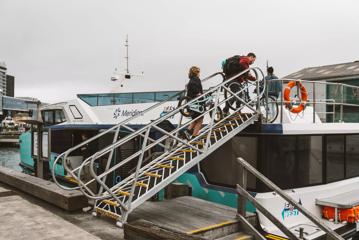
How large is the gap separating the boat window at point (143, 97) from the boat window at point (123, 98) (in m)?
0.24

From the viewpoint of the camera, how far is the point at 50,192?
641cm

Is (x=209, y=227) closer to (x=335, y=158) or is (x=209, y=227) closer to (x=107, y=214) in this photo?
(x=107, y=214)

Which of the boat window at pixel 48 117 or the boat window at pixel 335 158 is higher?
the boat window at pixel 48 117

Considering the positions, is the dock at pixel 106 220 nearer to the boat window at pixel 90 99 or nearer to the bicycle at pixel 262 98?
the bicycle at pixel 262 98

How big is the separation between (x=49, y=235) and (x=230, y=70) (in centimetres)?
467

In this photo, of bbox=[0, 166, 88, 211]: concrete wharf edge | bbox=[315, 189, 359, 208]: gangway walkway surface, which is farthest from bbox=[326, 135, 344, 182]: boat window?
bbox=[0, 166, 88, 211]: concrete wharf edge

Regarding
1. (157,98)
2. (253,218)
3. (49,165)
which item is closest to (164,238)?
(253,218)

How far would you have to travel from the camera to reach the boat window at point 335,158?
728 centimetres

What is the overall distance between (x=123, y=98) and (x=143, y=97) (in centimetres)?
93

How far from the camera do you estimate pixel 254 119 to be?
6645 millimetres

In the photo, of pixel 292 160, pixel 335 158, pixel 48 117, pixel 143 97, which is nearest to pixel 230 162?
pixel 292 160

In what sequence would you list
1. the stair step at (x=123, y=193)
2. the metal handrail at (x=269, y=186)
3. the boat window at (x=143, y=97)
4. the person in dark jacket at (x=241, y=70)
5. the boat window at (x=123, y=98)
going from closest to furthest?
the metal handrail at (x=269, y=186), the stair step at (x=123, y=193), the person in dark jacket at (x=241, y=70), the boat window at (x=143, y=97), the boat window at (x=123, y=98)

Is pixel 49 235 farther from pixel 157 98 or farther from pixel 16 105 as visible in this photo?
pixel 16 105

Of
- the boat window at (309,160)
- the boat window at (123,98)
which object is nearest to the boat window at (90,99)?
the boat window at (123,98)
